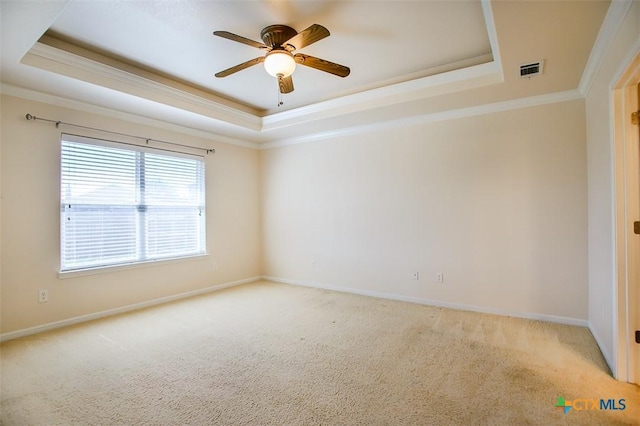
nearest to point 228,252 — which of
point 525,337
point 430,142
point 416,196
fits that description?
point 416,196

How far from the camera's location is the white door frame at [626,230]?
6.77ft

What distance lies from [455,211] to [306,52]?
99.7 inches

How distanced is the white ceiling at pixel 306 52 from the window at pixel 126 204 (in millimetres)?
576

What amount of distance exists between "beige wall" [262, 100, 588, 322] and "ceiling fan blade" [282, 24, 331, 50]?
2245 millimetres

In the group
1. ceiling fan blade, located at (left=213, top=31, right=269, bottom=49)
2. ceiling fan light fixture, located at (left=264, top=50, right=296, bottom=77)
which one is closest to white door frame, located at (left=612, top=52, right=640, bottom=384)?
ceiling fan light fixture, located at (left=264, top=50, right=296, bottom=77)

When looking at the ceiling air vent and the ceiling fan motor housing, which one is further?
the ceiling air vent

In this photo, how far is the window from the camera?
3430 mm

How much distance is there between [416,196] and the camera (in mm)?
4094

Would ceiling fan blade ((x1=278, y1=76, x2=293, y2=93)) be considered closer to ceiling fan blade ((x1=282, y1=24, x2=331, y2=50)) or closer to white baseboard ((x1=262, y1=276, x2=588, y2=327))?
ceiling fan blade ((x1=282, y1=24, x2=331, y2=50))

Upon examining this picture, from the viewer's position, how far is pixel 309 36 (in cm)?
220

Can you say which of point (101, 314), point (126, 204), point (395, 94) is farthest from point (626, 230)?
point (101, 314)

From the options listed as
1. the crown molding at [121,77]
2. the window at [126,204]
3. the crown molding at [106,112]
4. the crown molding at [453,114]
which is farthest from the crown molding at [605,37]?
the window at [126,204]

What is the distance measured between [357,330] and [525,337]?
1586 millimetres

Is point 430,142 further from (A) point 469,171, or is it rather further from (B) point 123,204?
(B) point 123,204
